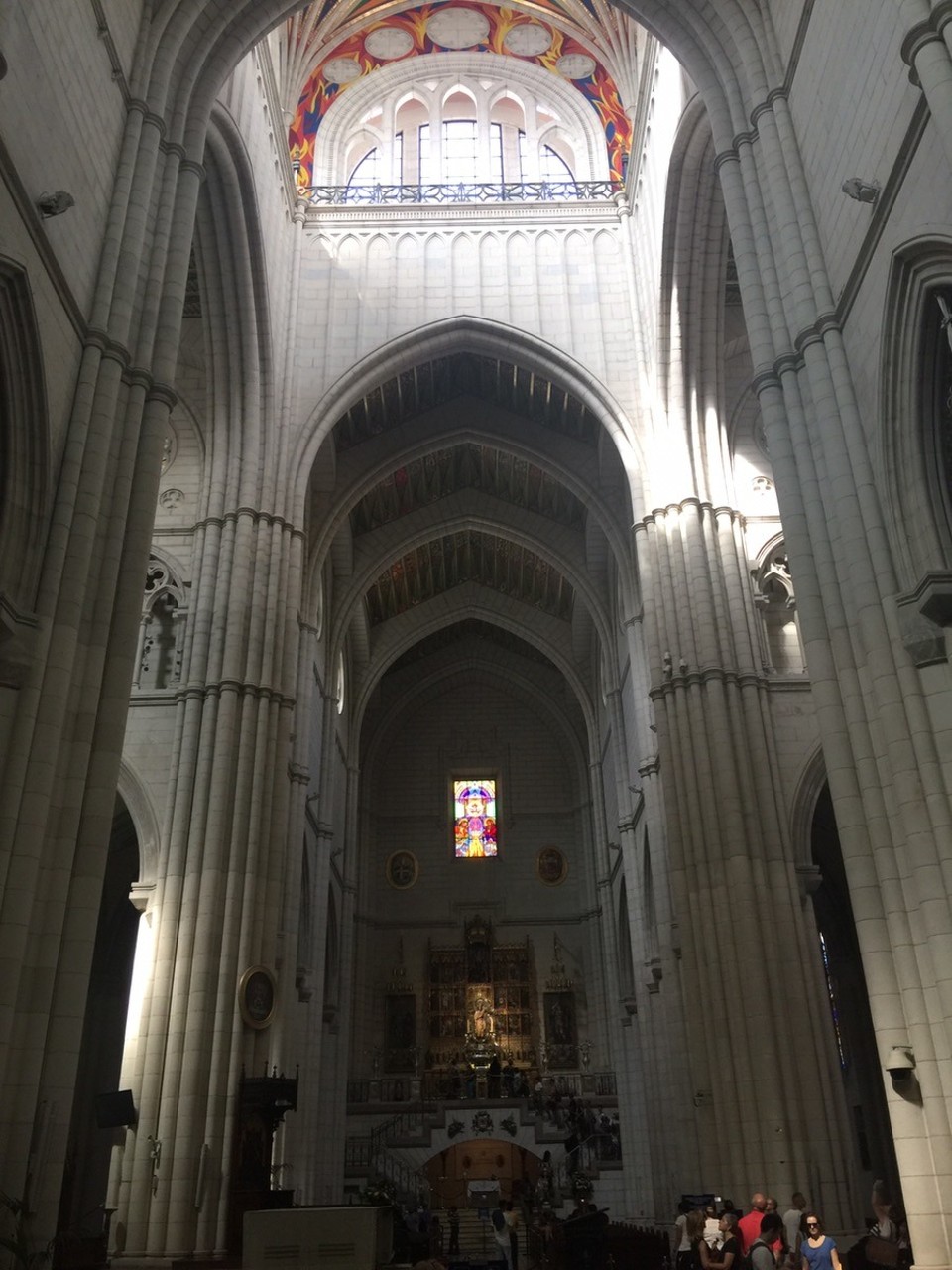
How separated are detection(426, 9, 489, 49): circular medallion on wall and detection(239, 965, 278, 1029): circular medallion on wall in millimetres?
20473

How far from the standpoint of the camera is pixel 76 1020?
29.4ft

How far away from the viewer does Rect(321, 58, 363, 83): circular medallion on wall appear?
2492 cm

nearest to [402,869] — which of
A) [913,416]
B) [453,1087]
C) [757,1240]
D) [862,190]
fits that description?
[453,1087]

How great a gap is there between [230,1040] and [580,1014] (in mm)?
18288

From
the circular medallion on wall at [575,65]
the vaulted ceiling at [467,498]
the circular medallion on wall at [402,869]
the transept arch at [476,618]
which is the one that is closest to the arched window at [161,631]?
the vaulted ceiling at [467,498]

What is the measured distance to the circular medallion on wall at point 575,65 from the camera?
25234 mm

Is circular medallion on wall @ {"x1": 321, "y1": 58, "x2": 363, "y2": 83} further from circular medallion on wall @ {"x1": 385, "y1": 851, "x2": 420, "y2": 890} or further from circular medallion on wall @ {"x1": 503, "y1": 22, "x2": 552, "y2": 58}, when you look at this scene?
circular medallion on wall @ {"x1": 385, "y1": 851, "x2": 420, "y2": 890}

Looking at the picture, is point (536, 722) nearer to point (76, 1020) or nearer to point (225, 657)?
point (225, 657)

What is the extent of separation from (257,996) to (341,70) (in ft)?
63.8

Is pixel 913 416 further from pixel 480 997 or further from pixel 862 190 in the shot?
pixel 480 997

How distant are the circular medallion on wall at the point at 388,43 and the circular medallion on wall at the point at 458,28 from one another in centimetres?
59

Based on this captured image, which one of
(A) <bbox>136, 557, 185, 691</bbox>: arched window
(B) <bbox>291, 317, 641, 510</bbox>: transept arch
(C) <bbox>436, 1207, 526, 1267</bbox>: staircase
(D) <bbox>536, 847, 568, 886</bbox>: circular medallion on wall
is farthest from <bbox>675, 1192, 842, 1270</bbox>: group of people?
(D) <bbox>536, 847, 568, 886</bbox>: circular medallion on wall

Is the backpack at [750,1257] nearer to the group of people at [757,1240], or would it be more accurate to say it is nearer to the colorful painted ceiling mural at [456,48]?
the group of people at [757,1240]

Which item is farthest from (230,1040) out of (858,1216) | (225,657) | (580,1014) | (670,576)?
(580,1014)
